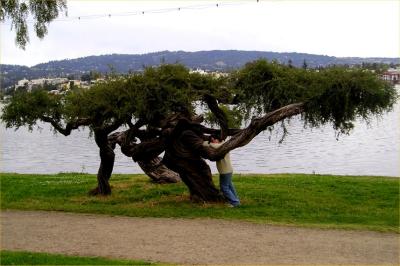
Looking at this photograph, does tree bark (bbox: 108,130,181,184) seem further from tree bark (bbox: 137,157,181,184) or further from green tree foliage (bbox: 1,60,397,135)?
green tree foliage (bbox: 1,60,397,135)

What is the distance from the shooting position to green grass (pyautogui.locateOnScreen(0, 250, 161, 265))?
10516 millimetres

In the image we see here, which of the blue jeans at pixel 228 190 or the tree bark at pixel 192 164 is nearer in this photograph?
the blue jeans at pixel 228 190

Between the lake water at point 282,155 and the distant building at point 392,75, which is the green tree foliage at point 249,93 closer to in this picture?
the distant building at point 392,75

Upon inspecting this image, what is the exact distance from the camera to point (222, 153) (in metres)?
16.8

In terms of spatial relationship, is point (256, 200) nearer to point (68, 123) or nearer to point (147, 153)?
point (147, 153)

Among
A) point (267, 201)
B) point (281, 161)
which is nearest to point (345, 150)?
point (281, 161)

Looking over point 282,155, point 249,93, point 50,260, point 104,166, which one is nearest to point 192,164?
point 249,93

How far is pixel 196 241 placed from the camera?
1256cm

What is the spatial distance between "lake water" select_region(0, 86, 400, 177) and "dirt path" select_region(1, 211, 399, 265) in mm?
17446

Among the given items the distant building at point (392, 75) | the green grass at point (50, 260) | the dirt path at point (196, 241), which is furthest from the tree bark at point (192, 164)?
the green grass at point (50, 260)

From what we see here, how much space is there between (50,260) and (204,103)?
8891 mm

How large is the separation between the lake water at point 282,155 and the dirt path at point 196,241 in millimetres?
17446

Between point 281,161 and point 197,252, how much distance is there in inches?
1103

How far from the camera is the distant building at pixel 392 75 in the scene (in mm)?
16511
